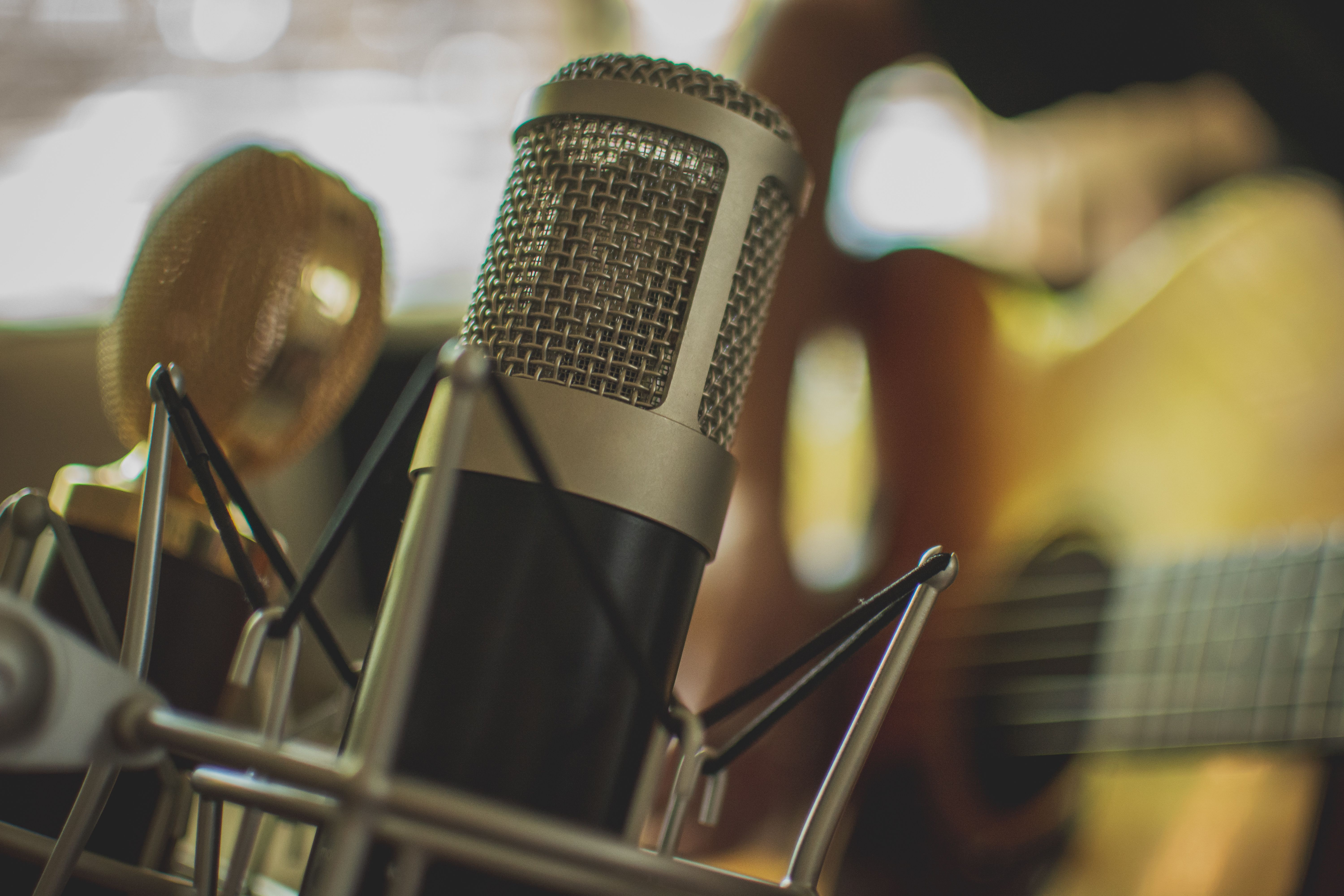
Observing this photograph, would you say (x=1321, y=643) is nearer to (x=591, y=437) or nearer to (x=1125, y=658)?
(x=1125, y=658)

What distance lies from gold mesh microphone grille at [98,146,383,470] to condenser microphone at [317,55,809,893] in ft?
Answer: 0.38

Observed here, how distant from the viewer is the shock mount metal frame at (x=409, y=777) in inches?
5.1

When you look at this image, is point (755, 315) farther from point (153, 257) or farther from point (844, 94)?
point (844, 94)

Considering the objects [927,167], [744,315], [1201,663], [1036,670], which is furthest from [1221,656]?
[927,167]

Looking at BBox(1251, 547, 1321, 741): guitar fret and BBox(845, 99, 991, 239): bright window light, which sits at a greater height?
BBox(845, 99, 991, 239): bright window light

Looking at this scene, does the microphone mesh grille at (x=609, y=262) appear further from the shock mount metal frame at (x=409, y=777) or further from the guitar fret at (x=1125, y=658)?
the guitar fret at (x=1125, y=658)

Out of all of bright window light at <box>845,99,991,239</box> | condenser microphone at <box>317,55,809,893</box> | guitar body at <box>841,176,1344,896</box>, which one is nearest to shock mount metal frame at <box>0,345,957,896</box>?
condenser microphone at <box>317,55,809,893</box>

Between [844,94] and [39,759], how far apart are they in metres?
0.65

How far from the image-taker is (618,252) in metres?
0.21

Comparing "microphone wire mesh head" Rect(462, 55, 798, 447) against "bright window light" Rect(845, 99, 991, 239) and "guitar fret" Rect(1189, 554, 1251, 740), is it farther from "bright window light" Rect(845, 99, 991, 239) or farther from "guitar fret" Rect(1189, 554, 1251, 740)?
"bright window light" Rect(845, 99, 991, 239)

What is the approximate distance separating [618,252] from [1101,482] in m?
0.51

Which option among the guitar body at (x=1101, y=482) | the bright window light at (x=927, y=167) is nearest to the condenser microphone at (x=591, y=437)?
the guitar body at (x=1101, y=482)

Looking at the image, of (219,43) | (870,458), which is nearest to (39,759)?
(870,458)

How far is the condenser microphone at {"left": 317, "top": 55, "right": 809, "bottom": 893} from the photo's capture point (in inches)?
7.4
